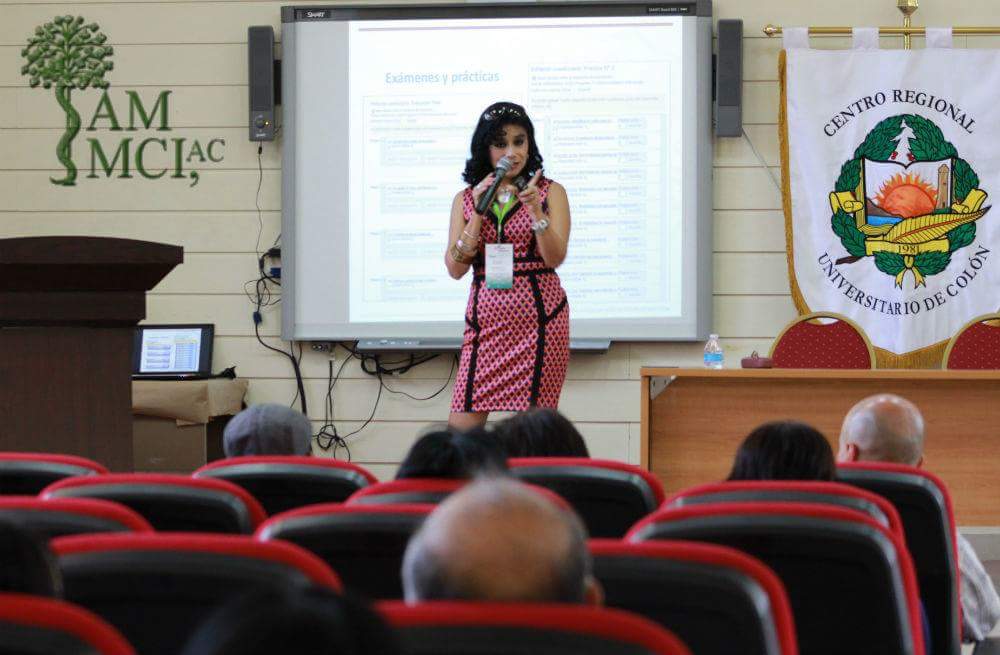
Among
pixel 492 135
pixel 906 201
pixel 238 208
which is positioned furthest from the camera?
pixel 238 208

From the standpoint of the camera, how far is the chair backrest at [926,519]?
206cm

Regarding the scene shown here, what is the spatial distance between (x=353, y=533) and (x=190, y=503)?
1.33 ft

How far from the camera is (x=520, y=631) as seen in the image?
775 millimetres

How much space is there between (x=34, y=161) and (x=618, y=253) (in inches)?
112

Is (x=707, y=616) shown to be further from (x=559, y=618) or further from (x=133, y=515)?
(x=133, y=515)

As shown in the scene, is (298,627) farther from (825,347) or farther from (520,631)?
(825,347)

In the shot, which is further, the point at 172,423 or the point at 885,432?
the point at 172,423

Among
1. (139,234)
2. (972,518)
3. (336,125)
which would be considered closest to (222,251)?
(139,234)

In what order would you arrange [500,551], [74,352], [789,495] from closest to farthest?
[500,551], [789,495], [74,352]

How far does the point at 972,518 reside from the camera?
15.1ft

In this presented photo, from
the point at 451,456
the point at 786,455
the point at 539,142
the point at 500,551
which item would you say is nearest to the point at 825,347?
the point at 539,142

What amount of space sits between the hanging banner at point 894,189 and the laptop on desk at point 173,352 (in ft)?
8.97

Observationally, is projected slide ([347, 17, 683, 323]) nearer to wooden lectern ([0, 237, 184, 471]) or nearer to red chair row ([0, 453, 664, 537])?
wooden lectern ([0, 237, 184, 471])

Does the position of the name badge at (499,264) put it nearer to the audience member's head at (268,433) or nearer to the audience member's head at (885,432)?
the audience member's head at (268,433)
